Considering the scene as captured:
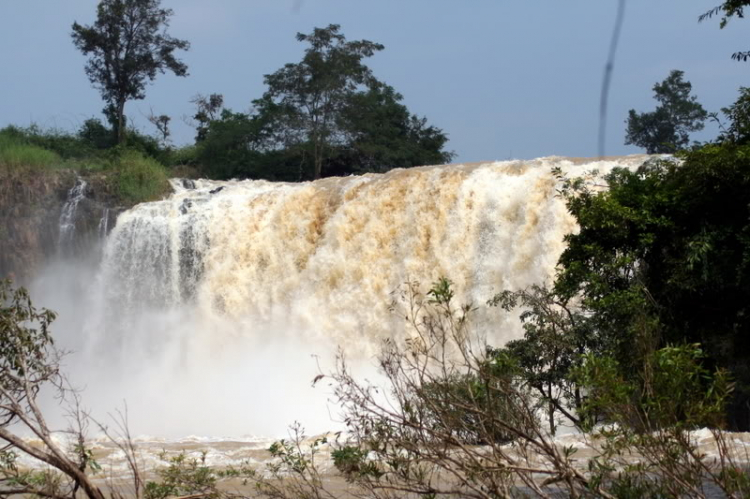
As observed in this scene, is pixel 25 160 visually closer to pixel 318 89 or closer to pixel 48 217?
pixel 48 217

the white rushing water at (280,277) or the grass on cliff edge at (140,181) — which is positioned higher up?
the grass on cliff edge at (140,181)

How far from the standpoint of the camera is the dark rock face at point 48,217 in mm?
20344

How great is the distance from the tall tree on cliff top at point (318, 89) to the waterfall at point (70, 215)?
32.6 ft

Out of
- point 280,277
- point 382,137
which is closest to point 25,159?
point 280,277

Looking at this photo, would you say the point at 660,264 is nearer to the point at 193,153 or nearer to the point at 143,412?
the point at 143,412

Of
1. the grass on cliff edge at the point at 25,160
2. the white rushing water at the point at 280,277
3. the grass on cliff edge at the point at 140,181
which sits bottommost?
the white rushing water at the point at 280,277

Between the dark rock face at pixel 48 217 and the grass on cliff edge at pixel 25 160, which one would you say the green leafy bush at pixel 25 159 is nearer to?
the grass on cliff edge at pixel 25 160

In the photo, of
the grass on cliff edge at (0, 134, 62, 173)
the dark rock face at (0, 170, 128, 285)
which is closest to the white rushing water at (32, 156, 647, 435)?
the dark rock face at (0, 170, 128, 285)

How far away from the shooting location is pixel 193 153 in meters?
32.5

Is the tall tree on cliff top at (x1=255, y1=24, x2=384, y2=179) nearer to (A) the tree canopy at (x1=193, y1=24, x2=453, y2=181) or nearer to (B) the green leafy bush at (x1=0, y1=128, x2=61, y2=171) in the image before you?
(A) the tree canopy at (x1=193, y1=24, x2=453, y2=181)

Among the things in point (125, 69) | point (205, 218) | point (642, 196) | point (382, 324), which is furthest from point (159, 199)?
point (642, 196)

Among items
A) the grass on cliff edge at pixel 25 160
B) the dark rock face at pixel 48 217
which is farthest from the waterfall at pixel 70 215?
the grass on cliff edge at pixel 25 160

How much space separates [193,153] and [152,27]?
4388 mm

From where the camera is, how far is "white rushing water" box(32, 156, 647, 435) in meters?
16.0
